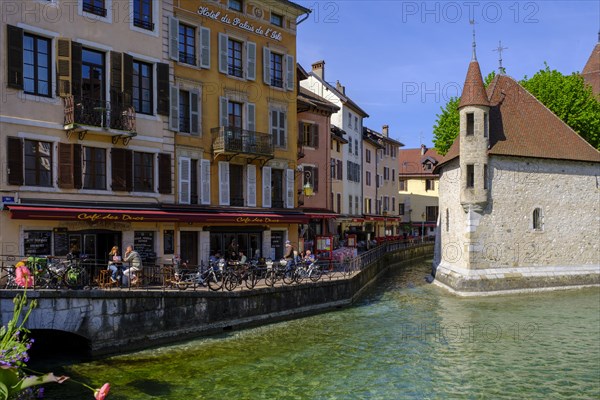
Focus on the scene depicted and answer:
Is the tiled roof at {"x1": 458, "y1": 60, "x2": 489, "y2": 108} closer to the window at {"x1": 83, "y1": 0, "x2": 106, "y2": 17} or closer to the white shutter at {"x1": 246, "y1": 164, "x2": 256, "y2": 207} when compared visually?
the white shutter at {"x1": 246, "y1": 164, "x2": 256, "y2": 207}

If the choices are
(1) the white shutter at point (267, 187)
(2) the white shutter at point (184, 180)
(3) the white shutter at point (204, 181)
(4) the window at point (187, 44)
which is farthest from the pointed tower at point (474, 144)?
(2) the white shutter at point (184, 180)

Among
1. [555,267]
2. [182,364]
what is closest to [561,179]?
[555,267]

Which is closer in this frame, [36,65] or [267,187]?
[36,65]

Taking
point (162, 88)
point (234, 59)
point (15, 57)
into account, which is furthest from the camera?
point (234, 59)

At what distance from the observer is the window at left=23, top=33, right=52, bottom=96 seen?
1645 cm

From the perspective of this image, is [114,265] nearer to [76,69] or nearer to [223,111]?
[76,69]

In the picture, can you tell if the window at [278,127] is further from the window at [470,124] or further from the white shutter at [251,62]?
the window at [470,124]

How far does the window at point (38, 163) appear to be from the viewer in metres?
16.5

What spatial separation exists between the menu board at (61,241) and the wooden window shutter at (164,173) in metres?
3.96

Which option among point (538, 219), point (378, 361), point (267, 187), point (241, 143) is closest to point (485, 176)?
point (538, 219)

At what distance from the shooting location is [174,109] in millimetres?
20750

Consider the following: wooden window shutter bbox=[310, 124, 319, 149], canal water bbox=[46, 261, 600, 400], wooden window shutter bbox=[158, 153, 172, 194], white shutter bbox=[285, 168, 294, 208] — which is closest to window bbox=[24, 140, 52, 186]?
wooden window shutter bbox=[158, 153, 172, 194]

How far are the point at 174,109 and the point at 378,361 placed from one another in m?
12.4

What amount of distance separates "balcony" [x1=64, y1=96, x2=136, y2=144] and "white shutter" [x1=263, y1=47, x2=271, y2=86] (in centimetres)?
763
